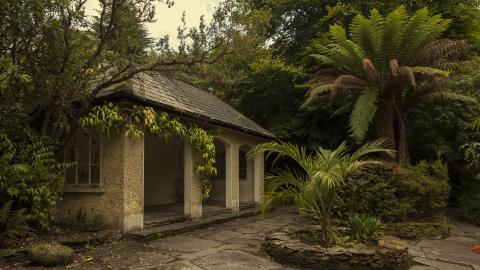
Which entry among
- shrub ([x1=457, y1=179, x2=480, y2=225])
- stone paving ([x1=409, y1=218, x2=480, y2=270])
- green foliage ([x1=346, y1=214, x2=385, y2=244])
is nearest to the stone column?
green foliage ([x1=346, y1=214, x2=385, y2=244])

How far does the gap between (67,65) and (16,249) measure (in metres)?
2.96

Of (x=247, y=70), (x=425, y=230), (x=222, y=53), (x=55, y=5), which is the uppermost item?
(x=247, y=70)

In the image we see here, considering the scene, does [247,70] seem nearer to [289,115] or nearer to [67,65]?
[289,115]

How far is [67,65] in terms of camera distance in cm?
633

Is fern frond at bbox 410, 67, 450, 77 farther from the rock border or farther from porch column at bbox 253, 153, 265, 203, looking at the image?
porch column at bbox 253, 153, 265, 203

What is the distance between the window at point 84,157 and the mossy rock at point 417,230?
637 cm

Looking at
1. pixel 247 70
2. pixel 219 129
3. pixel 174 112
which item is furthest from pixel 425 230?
pixel 247 70

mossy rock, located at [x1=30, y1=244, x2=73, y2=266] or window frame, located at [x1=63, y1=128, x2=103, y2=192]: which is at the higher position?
window frame, located at [x1=63, y1=128, x2=103, y2=192]

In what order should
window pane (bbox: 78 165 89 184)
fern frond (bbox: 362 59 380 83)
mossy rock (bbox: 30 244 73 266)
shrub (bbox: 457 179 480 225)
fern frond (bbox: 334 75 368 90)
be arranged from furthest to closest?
shrub (bbox: 457 179 480 225) < fern frond (bbox: 334 75 368 90) < fern frond (bbox: 362 59 380 83) < window pane (bbox: 78 165 89 184) < mossy rock (bbox: 30 244 73 266)

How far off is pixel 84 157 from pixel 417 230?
7385mm

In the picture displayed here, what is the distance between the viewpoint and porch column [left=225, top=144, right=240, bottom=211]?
35.9ft

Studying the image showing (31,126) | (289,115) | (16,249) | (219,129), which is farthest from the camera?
(289,115)

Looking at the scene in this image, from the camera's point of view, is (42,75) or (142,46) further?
(142,46)

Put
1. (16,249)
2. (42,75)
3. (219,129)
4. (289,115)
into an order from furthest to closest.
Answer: (289,115) < (219,129) < (42,75) < (16,249)
